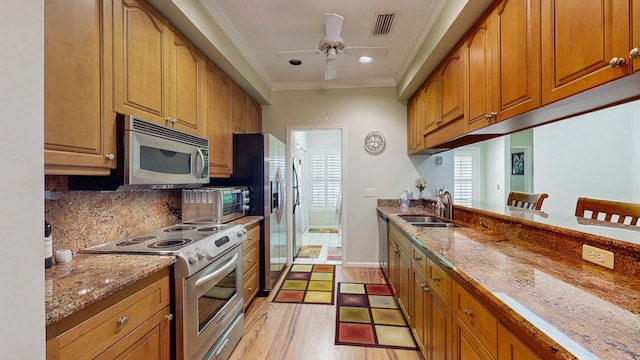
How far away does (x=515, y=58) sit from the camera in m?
1.44

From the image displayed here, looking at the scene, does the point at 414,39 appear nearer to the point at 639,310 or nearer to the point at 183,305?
the point at 639,310

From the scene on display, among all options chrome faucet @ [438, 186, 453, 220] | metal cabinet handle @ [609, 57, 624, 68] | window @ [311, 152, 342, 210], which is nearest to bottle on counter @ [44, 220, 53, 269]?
metal cabinet handle @ [609, 57, 624, 68]

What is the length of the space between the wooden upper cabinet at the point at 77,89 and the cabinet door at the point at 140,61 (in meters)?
0.07

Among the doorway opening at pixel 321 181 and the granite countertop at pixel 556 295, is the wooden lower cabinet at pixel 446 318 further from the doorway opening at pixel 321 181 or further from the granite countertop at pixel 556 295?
the doorway opening at pixel 321 181

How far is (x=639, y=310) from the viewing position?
80cm

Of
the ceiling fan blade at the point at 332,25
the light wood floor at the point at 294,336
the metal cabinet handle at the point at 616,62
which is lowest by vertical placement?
the light wood floor at the point at 294,336

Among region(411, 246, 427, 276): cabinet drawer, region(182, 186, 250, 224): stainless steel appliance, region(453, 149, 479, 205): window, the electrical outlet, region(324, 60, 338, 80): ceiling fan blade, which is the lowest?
region(411, 246, 427, 276): cabinet drawer

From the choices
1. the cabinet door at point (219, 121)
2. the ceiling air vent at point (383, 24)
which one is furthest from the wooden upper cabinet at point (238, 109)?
the ceiling air vent at point (383, 24)

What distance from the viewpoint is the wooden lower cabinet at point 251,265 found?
2.54 meters

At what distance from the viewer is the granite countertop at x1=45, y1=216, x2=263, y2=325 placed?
0.89 m

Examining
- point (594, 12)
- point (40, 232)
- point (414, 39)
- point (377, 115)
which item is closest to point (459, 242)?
point (594, 12)

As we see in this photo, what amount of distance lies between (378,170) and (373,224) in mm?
776

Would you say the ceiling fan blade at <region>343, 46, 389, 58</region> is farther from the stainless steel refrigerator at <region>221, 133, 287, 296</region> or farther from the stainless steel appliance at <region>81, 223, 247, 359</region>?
the stainless steel appliance at <region>81, 223, 247, 359</region>

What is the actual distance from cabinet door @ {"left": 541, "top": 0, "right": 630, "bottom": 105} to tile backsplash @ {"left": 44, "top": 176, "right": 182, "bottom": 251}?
248 centimetres
